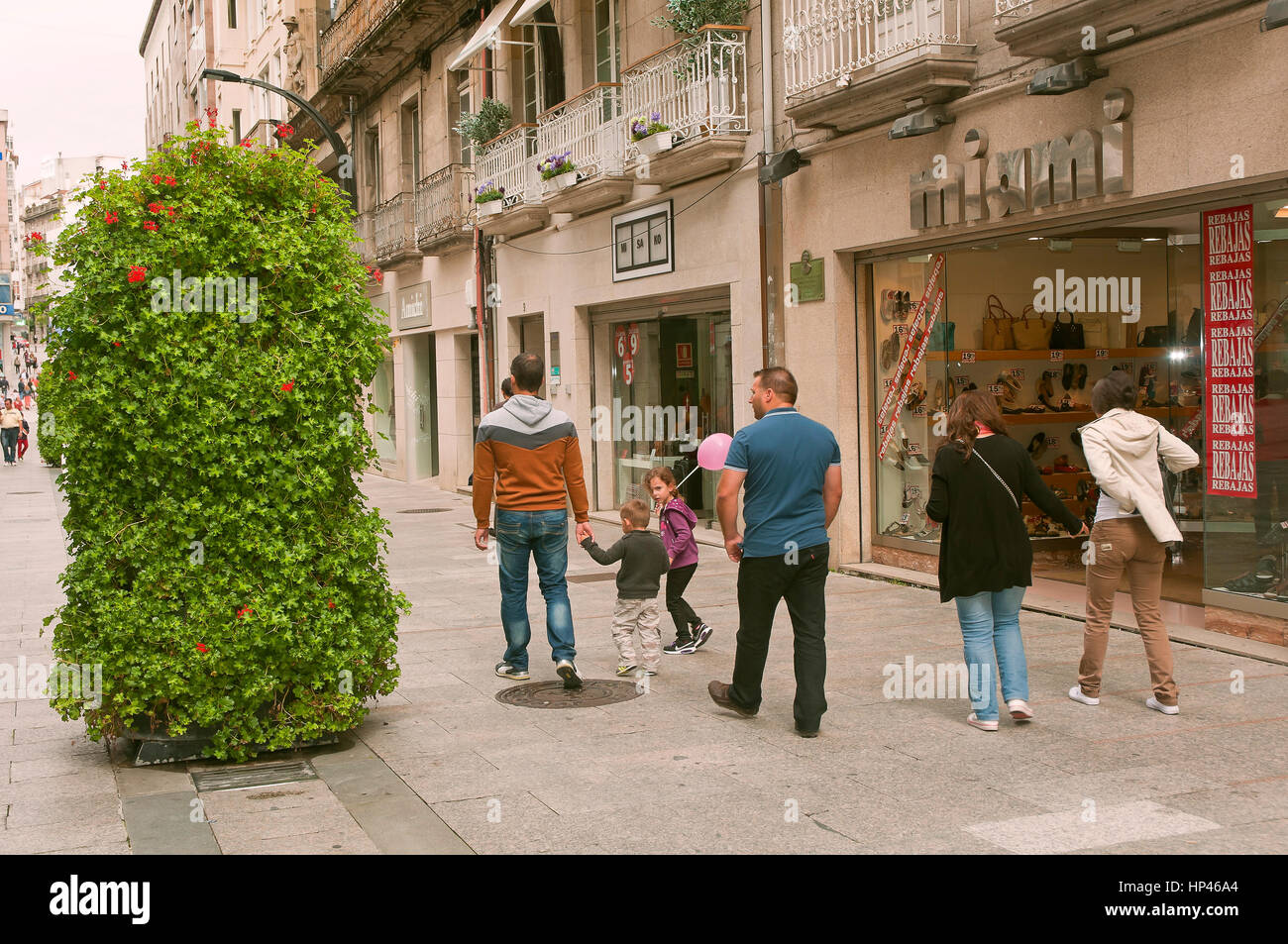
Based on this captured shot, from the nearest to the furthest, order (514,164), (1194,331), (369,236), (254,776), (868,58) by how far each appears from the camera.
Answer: (254,776), (1194,331), (868,58), (514,164), (369,236)

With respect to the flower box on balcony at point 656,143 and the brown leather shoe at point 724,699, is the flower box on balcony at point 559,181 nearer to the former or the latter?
the flower box on balcony at point 656,143

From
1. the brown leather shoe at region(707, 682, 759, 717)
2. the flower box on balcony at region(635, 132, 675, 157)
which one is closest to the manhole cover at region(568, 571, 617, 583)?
the flower box on balcony at region(635, 132, 675, 157)

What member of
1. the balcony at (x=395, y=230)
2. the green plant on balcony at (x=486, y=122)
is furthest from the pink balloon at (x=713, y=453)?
the balcony at (x=395, y=230)

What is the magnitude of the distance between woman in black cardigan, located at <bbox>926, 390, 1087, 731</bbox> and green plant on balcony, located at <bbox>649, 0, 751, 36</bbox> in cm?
793

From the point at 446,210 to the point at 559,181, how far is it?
20.6 ft

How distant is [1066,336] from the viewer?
1186 cm

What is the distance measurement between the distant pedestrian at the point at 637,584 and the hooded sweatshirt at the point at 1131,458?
2.55 metres

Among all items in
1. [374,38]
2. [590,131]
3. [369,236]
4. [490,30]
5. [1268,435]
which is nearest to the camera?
[1268,435]

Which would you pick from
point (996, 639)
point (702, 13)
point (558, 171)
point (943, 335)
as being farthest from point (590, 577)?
point (558, 171)

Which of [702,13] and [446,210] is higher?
[702,13]

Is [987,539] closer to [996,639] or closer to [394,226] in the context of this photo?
[996,639]

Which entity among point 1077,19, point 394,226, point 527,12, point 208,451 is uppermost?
point 527,12

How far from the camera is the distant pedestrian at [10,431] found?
34312 millimetres

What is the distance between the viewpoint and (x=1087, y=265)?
11.4m
